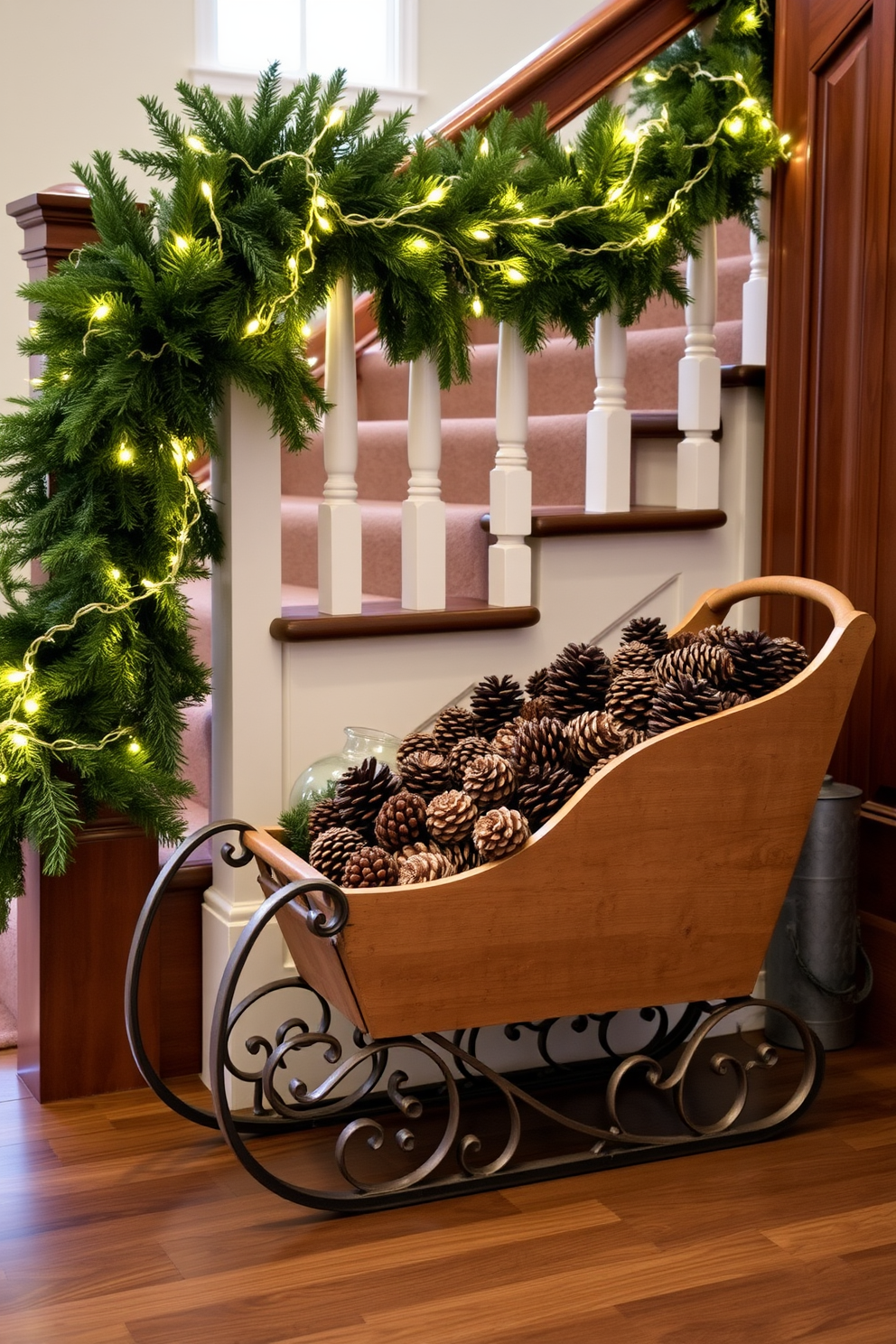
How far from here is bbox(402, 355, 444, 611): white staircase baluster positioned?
2.14 metres

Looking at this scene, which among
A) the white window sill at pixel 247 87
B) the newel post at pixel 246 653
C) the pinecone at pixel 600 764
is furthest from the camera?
the white window sill at pixel 247 87

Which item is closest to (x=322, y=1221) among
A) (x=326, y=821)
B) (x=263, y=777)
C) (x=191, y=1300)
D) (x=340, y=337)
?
(x=191, y=1300)

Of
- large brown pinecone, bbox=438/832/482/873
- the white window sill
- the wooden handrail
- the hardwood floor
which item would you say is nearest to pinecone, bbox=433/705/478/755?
large brown pinecone, bbox=438/832/482/873

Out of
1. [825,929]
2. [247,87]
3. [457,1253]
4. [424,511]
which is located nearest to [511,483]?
[424,511]

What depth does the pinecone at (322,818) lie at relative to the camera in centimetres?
179

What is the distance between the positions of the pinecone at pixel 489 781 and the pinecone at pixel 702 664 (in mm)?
260

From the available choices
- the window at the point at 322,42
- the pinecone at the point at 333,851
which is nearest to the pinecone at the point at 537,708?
the pinecone at the point at 333,851

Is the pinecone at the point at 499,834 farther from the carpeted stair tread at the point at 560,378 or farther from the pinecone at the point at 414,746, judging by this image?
the carpeted stair tread at the point at 560,378

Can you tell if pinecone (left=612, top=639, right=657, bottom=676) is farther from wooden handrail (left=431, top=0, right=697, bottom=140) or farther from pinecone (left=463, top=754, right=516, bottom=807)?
wooden handrail (left=431, top=0, right=697, bottom=140)

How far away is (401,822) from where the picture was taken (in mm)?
1733

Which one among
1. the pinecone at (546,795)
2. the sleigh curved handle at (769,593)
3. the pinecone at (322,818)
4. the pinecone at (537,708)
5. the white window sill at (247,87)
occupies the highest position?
the white window sill at (247,87)

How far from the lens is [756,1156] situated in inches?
73.8

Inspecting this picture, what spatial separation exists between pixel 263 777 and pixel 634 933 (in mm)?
615

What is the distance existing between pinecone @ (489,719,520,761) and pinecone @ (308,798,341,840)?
8.6 inches
